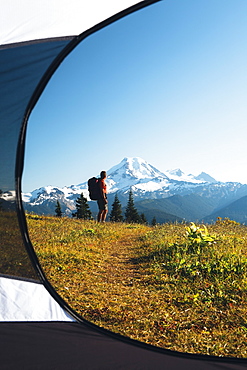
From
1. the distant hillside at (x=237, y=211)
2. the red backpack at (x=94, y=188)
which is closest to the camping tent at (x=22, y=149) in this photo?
the red backpack at (x=94, y=188)

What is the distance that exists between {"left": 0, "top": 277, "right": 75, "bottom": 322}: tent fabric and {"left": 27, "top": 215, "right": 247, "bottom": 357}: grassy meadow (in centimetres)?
56

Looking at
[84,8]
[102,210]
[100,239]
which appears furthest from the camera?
[102,210]

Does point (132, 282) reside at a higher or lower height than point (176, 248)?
lower

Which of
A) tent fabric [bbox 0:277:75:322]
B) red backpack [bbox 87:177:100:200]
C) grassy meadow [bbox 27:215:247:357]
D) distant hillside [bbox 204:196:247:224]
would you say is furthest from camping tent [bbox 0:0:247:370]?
distant hillside [bbox 204:196:247:224]

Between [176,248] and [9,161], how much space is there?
357cm

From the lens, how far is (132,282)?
13.3 ft

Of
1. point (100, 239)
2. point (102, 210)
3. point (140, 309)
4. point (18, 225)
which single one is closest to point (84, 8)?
point (18, 225)

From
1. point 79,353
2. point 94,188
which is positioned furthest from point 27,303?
point 94,188

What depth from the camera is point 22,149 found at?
2324 millimetres

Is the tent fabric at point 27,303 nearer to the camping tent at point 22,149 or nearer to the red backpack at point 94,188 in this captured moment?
the camping tent at point 22,149

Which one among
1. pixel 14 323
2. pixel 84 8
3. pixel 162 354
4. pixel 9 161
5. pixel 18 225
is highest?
pixel 84 8

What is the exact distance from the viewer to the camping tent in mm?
2242

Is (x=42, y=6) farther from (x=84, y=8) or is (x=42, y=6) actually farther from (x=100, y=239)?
(x=100, y=239)

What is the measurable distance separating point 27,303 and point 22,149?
4.13 ft
